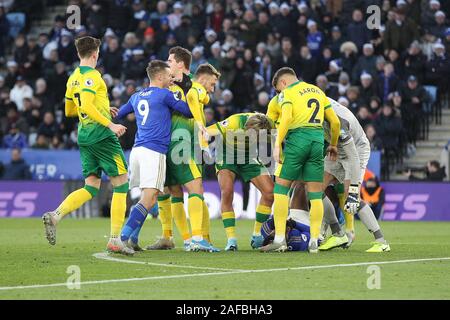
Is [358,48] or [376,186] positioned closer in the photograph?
[376,186]

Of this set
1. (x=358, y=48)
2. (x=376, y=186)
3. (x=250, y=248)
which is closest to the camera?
(x=250, y=248)

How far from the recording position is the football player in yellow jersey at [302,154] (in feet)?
43.2

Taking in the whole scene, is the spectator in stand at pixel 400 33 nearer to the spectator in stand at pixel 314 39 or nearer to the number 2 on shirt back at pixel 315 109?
the spectator in stand at pixel 314 39

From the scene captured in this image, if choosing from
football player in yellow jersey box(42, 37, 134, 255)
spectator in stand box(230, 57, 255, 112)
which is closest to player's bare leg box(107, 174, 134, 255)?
football player in yellow jersey box(42, 37, 134, 255)

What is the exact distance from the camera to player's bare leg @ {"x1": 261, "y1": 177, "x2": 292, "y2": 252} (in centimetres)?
1322

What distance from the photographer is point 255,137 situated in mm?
14344

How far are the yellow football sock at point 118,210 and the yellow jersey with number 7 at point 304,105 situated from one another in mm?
2233

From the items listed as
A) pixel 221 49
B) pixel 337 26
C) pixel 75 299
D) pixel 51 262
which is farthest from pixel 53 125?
pixel 75 299

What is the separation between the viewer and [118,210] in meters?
13.0

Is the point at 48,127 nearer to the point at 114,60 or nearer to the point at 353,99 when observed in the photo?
the point at 114,60

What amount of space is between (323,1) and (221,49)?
3451mm

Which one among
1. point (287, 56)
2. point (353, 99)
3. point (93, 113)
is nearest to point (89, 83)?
point (93, 113)
